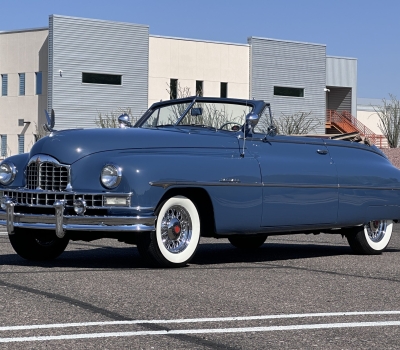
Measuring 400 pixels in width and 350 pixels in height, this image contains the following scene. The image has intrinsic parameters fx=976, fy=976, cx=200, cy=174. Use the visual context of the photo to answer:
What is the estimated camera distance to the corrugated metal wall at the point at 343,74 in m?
61.8

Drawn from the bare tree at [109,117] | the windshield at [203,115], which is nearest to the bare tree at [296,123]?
the bare tree at [109,117]

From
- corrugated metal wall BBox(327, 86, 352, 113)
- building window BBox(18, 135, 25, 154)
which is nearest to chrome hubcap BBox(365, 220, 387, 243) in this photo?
building window BBox(18, 135, 25, 154)

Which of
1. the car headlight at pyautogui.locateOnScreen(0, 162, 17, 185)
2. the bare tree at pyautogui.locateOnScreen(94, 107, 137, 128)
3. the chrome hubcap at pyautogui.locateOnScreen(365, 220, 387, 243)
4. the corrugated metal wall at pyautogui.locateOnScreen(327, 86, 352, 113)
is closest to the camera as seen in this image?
the car headlight at pyautogui.locateOnScreen(0, 162, 17, 185)

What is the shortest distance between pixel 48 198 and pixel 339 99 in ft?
186

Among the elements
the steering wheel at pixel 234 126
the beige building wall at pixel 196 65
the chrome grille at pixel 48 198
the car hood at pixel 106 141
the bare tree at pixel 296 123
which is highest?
the beige building wall at pixel 196 65

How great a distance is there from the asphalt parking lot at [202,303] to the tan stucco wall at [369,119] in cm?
5763

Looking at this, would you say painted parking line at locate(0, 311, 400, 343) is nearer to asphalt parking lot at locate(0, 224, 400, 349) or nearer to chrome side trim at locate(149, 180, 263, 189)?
asphalt parking lot at locate(0, 224, 400, 349)

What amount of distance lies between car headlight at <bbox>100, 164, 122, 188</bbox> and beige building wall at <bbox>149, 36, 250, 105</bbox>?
144 ft

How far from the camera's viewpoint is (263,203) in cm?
1005

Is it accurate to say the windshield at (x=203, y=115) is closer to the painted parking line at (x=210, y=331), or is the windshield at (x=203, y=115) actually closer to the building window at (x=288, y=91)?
the painted parking line at (x=210, y=331)

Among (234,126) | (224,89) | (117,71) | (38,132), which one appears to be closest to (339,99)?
(224,89)

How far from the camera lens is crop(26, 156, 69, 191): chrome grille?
9.12 metres

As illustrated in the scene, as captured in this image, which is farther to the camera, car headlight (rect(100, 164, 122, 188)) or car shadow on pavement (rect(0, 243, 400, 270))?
car shadow on pavement (rect(0, 243, 400, 270))

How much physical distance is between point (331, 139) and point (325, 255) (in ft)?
4.43
